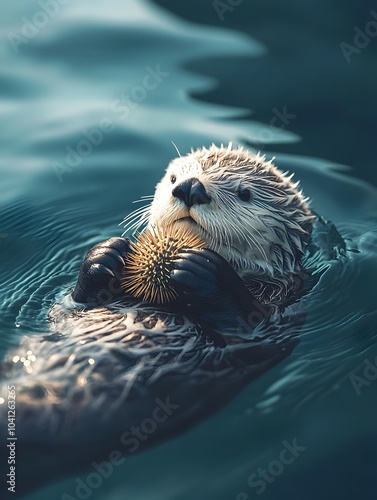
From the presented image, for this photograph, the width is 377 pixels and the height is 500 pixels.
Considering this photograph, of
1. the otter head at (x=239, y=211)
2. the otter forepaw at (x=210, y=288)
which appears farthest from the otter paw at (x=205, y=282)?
the otter head at (x=239, y=211)

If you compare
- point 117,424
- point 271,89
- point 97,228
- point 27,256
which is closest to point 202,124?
point 271,89

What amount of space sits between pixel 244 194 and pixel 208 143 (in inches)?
106

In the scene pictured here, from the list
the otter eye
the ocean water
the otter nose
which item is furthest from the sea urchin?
the ocean water

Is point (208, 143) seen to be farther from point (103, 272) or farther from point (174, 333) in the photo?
point (174, 333)

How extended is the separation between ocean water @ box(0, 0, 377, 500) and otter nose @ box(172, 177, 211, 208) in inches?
38.9

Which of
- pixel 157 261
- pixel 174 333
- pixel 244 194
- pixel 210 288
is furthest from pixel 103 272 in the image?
pixel 244 194

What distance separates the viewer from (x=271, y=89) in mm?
8594

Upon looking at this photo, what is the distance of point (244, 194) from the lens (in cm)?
516

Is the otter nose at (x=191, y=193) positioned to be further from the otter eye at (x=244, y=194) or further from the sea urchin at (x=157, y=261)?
the otter eye at (x=244, y=194)

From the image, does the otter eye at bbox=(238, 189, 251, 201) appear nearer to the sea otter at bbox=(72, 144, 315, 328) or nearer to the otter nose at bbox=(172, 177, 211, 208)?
the sea otter at bbox=(72, 144, 315, 328)

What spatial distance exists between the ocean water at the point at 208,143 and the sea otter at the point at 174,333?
0.14m

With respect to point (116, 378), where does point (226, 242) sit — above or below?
above

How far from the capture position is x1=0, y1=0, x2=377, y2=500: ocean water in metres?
4.12

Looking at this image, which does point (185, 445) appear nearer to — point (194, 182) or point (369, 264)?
point (194, 182)
